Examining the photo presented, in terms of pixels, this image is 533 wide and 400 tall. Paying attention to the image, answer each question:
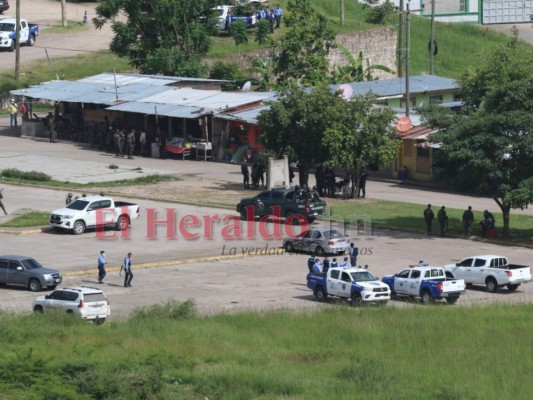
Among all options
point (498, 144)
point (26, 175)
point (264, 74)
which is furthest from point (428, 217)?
point (264, 74)

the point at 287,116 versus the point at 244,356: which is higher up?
the point at 287,116

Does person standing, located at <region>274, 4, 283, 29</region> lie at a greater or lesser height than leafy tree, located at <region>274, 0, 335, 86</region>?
greater

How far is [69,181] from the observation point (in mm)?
61719

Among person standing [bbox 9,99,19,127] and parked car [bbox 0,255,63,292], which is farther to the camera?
person standing [bbox 9,99,19,127]

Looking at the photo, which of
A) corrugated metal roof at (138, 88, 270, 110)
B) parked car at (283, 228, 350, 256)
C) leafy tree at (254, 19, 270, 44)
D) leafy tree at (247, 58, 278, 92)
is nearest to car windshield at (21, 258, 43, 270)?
parked car at (283, 228, 350, 256)

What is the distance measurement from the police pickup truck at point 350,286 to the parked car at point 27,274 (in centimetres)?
818

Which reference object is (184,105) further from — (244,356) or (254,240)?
(244,356)

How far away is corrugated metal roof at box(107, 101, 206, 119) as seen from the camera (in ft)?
225

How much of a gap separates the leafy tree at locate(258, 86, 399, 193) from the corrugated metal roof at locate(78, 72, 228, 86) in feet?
74.1

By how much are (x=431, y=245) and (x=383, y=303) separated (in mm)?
10515

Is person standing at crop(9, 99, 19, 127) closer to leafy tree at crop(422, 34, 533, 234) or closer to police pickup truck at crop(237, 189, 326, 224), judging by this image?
police pickup truck at crop(237, 189, 326, 224)

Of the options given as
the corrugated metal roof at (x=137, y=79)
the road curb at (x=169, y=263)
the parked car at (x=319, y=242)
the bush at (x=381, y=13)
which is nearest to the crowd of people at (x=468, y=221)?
the parked car at (x=319, y=242)

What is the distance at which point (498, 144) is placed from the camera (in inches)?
1939

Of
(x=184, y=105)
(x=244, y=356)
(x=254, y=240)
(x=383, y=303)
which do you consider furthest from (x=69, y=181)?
(x=244, y=356)
